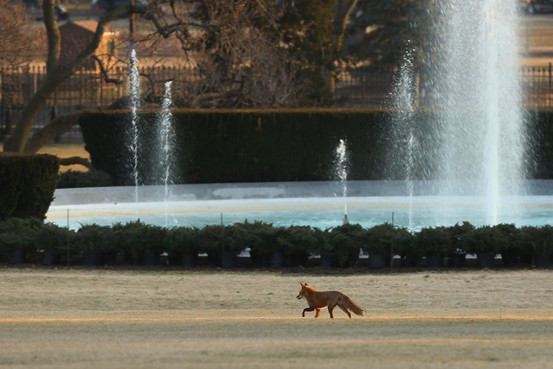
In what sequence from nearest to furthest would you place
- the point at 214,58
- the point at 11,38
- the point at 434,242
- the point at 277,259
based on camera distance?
the point at 434,242, the point at 277,259, the point at 214,58, the point at 11,38

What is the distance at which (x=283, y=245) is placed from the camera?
13023 millimetres

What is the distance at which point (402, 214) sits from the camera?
1806 cm

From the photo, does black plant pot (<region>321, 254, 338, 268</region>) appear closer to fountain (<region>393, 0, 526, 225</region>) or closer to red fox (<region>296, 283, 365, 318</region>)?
red fox (<region>296, 283, 365, 318</region>)

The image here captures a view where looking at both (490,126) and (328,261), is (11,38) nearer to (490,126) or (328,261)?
(490,126)

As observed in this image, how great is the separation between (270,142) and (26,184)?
7.61 m

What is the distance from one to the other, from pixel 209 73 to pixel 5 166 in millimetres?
11167

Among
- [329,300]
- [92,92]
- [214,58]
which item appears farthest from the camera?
[92,92]

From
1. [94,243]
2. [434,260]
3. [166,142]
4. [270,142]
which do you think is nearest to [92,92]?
[166,142]

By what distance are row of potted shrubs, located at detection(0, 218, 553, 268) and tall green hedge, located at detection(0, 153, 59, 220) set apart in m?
1.15

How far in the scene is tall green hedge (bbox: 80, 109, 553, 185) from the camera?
2144 cm

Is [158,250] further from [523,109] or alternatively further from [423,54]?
[423,54]

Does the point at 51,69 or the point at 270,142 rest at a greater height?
the point at 51,69

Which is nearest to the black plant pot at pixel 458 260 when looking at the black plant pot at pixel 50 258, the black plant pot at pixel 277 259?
the black plant pot at pixel 277 259

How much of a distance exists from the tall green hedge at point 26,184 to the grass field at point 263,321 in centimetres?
187
